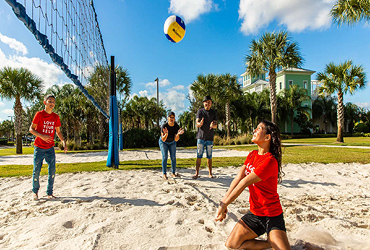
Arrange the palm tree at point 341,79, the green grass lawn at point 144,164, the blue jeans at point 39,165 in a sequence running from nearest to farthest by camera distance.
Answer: the blue jeans at point 39,165, the green grass lawn at point 144,164, the palm tree at point 341,79

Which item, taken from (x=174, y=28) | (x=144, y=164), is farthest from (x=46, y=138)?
(x=174, y=28)

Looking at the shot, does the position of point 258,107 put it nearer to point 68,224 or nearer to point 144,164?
point 144,164

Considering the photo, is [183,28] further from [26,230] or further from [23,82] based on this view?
[23,82]

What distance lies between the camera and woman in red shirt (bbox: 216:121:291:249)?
70.6 inches

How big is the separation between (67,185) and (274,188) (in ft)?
12.8

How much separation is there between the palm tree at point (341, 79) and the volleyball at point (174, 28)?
16.2 meters

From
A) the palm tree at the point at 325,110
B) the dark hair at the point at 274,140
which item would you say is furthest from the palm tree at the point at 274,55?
the palm tree at the point at 325,110

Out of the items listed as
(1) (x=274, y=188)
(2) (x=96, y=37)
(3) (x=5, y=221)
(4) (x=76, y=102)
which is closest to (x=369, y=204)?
(1) (x=274, y=188)

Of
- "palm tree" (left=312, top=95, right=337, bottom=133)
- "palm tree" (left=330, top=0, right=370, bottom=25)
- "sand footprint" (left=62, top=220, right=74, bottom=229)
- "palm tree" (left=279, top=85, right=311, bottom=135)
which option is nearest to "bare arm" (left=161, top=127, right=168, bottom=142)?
→ "sand footprint" (left=62, top=220, right=74, bottom=229)

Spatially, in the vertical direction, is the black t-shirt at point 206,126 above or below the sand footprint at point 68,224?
above

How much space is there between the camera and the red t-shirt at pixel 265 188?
6.05ft

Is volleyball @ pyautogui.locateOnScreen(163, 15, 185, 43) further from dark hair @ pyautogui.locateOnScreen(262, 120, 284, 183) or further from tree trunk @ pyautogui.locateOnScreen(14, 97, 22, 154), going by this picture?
tree trunk @ pyautogui.locateOnScreen(14, 97, 22, 154)

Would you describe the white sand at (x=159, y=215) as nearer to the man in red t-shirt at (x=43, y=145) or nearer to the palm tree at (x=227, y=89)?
the man in red t-shirt at (x=43, y=145)

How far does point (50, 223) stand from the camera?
2.41 m
